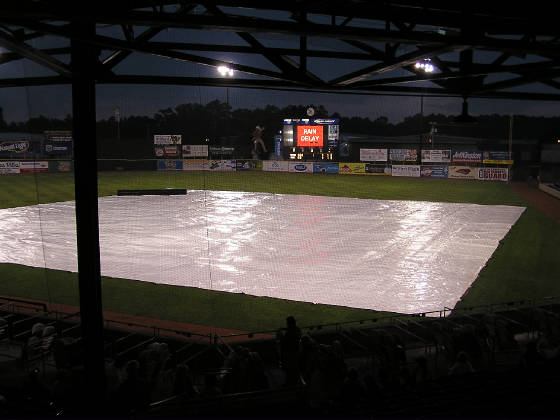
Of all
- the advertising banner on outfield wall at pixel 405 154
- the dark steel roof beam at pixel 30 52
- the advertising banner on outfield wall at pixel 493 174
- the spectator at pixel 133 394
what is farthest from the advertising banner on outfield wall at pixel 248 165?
the spectator at pixel 133 394

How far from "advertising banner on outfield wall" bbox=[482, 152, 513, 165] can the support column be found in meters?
46.5

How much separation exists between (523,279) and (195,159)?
40.6m

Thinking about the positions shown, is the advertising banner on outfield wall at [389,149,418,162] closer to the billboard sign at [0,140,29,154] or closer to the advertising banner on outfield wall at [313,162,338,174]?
the advertising banner on outfield wall at [313,162,338,174]

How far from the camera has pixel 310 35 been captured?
13.4 feet

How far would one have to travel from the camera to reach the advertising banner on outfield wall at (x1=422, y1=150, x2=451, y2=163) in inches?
1869

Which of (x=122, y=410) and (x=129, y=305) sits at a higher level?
(x=122, y=410)

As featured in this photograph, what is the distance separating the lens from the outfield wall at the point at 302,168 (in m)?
44.2

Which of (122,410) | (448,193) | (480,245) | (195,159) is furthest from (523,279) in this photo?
(195,159)

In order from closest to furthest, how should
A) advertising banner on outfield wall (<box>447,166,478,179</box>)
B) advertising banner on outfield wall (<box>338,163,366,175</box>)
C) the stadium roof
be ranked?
the stadium roof → advertising banner on outfield wall (<box>447,166,478,179</box>) → advertising banner on outfield wall (<box>338,163,366,175</box>)

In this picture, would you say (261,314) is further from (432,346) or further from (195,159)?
(195,159)

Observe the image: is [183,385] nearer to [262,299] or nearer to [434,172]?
[262,299]

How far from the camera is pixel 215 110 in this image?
42.4ft

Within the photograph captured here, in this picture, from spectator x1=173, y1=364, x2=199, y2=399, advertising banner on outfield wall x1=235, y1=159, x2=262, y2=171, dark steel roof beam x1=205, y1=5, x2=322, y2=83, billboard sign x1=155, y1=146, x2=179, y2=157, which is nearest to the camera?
spectator x1=173, y1=364, x2=199, y2=399

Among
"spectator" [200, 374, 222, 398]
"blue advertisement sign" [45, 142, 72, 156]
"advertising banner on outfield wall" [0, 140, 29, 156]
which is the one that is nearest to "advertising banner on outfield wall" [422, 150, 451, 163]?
"blue advertisement sign" [45, 142, 72, 156]
